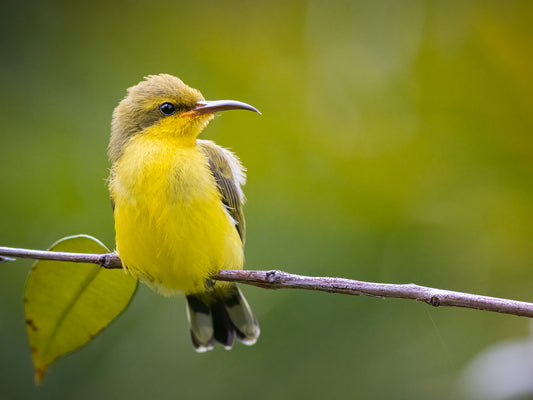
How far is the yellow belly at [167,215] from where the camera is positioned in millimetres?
3129

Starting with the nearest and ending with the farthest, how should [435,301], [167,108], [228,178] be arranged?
[435,301] < [167,108] < [228,178]

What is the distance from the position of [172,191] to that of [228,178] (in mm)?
538

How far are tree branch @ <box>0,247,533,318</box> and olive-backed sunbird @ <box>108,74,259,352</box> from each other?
45cm

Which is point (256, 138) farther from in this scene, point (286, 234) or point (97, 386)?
point (97, 386)

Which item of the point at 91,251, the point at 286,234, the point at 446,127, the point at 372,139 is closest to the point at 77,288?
the point at 91,251

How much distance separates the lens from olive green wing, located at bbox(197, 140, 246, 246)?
11.5ft

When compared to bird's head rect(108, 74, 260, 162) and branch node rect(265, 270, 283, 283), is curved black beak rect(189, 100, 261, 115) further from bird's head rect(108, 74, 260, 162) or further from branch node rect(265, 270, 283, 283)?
branch node rect(265, 270, 283, 283)

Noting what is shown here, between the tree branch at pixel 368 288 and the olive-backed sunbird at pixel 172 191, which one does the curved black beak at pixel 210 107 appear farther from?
the tree branch at pixel 368 288

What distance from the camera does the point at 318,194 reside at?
4.33m

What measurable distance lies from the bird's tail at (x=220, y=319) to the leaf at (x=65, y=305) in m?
1.15

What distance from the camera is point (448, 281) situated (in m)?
4.40

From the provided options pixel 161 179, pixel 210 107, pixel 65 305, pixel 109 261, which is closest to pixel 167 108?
pixel 210 107

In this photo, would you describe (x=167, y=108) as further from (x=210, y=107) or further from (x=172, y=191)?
(x=172, y=191)

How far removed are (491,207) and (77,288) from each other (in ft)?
8.43
